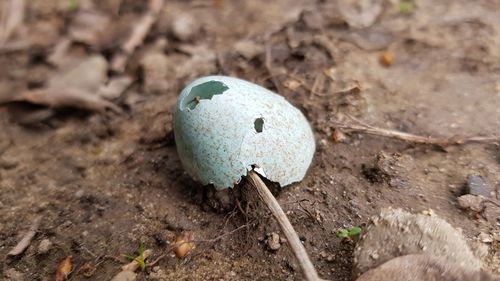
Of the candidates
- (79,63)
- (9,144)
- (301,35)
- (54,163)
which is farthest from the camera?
(79,63)

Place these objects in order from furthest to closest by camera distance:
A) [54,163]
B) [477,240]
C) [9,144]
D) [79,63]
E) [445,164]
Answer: [79,63], [9,144], [54,163], [445,164], [477,240]

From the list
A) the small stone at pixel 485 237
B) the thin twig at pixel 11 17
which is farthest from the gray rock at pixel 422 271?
the thin twig at pixel 11 17

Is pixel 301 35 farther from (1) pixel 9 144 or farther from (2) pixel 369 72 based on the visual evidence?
(1) pixel 9 144

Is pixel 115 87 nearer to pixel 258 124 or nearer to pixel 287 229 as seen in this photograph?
pixel 258 124

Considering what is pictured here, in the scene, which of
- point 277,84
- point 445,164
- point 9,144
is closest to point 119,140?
point 9,144

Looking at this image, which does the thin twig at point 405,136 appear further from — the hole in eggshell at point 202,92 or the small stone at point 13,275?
the small stone at point 13,275
